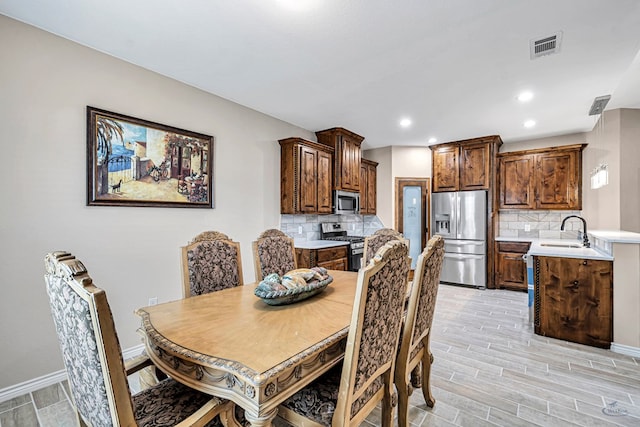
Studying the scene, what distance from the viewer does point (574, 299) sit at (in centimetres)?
292

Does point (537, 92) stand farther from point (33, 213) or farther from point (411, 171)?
point (33, 213)

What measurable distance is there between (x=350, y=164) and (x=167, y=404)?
4.24m

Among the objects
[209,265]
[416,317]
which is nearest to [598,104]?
[416,317]

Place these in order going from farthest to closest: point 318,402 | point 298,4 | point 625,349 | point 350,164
A: point 350,164
point 625,349
point 298,4
point 318,402

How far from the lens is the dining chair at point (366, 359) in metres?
1.07

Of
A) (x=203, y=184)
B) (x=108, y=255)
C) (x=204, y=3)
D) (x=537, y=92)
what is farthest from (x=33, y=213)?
(x=537, y=92)

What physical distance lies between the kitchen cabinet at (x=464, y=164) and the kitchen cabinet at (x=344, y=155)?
161 cm

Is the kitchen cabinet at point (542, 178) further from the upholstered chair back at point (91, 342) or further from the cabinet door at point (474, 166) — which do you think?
the upholstered chair back at point (91, 342)

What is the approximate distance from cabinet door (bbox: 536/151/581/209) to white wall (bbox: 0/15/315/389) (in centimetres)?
533

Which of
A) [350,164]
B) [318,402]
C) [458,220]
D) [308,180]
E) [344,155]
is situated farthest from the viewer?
[458,220]

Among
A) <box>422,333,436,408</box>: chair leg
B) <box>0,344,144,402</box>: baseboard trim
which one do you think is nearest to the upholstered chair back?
<box>422,333,436,408</box>: chair leg

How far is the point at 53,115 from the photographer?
2252 mm

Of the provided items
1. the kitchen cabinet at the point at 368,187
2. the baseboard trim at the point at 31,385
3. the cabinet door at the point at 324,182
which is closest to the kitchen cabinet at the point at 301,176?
the cabinet door at the point at 324,182

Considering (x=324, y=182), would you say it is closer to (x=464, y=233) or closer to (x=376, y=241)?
(x=376, y=241)
